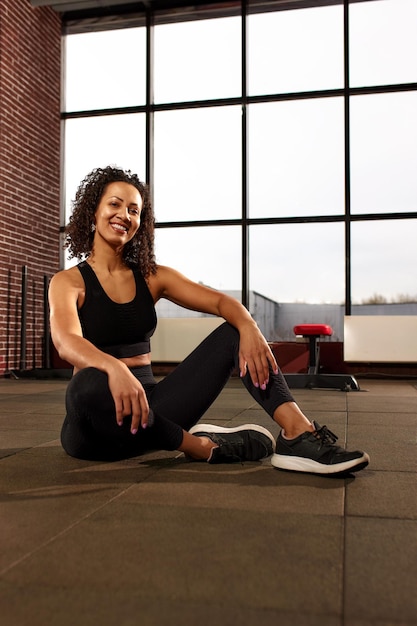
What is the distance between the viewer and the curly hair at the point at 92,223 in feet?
7.00

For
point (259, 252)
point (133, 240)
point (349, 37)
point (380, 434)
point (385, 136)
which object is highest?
point (349, 37)

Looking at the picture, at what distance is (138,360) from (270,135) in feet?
17.1

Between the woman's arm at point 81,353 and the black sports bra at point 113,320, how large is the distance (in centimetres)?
5

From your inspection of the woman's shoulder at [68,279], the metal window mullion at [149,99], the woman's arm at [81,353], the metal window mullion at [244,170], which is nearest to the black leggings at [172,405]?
the woman's arm at [81,353]

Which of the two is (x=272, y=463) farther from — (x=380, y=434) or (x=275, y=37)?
(x=275, y=37)

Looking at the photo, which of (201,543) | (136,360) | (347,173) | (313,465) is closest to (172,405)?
(136,360)

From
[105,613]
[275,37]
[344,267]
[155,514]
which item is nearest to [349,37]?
[275,37]

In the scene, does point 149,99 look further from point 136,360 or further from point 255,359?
point 255,359

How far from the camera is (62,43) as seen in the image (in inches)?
283

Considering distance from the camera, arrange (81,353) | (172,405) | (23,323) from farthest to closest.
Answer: (23,323), (172,405), (81,353)

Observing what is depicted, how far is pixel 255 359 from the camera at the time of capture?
5.92 ft

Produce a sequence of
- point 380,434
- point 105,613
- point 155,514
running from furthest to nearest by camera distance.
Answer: point 380,434, point 155,514, point 105,613

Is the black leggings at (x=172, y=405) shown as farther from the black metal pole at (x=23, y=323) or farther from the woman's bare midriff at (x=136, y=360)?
the black metal pole at (x=23, y=323)

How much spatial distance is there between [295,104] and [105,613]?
21.1ft
